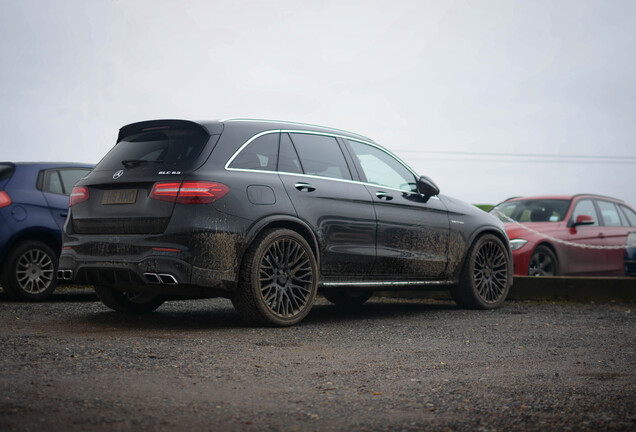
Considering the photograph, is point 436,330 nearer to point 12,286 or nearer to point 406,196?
point 406,196

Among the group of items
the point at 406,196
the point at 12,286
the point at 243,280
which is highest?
the point at 406,196

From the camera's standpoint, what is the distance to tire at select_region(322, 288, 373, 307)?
9.16 metres

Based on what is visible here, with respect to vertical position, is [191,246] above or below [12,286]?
above

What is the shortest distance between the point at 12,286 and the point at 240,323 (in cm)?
333

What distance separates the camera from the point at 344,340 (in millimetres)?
6090

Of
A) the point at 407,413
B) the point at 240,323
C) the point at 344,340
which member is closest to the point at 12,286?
the point at 240,323

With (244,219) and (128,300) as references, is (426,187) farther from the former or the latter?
(128,300)

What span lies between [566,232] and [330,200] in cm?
687

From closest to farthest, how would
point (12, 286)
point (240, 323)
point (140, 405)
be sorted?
point (140, 405) → point (240, 323) → point (12, 286)

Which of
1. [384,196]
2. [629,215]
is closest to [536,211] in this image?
[629,215]

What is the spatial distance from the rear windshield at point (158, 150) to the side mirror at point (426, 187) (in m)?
2.67

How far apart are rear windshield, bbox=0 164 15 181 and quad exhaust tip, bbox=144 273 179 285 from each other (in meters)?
3.71

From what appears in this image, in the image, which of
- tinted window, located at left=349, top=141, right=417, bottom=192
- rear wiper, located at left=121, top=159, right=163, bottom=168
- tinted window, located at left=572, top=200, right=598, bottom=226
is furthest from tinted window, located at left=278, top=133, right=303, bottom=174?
tinted window, located at left=572, top=200, right=598, bottom=226

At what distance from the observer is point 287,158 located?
6.89 meters
